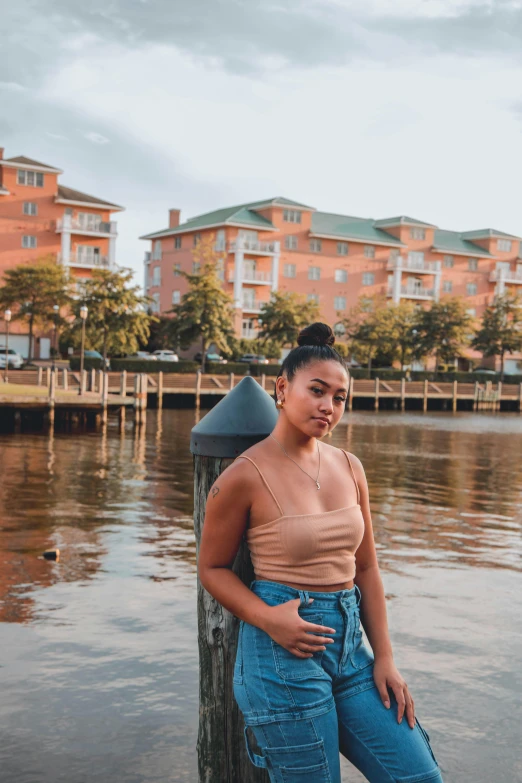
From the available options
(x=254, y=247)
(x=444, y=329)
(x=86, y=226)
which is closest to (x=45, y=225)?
(x=86, y=226)

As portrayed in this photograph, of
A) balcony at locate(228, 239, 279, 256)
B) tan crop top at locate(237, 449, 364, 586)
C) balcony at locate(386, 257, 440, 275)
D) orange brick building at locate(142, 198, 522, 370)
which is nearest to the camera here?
tan crop top at locate(237, 449, 364, 586)

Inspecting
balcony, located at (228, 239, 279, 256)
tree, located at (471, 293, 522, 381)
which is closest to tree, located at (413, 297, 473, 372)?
tree, located at (471, 293, 522, 381)

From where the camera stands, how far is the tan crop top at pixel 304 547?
2.78 m

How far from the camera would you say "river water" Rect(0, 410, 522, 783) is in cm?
555

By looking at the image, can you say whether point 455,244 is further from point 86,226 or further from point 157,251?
point 86,226

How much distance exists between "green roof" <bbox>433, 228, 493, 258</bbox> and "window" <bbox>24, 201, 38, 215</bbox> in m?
37.2

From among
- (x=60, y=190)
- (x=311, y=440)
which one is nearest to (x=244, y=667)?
(x=311, y=440)

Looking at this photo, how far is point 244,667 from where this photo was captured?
2.77 meters

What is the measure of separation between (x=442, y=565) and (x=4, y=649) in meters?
5.57

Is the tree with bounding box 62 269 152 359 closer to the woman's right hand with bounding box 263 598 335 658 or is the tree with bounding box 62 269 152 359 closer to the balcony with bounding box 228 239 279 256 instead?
the balcony with bounding box 228 239 279 256

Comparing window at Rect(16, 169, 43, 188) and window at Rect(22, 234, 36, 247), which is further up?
window at Rect(16, 169, 43, 188)

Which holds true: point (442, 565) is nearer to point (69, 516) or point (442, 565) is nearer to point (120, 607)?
point (120, 607)

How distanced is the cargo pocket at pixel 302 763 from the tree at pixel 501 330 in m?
73.0

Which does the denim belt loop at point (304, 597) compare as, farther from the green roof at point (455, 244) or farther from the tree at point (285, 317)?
the green roof at point (455, 244)
